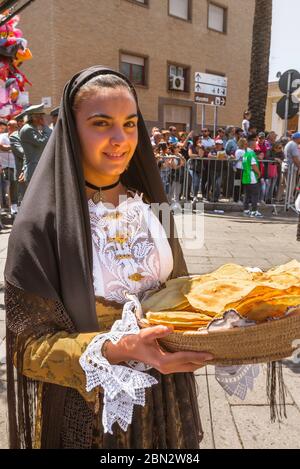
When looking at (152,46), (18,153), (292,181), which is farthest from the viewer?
(152,46)

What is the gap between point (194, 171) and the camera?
1055cm

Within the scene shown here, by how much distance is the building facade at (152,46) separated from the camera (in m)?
15.0

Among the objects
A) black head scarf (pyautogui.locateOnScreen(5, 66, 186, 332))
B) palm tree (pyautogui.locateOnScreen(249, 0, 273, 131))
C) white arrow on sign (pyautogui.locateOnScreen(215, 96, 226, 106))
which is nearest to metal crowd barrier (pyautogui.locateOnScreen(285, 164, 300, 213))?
white arrow on sign (pyautogui.locateOnScreen(215, 96, 226, 106))

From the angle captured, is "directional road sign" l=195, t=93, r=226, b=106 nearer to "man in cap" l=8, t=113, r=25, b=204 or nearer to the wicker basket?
"man in cap" l=8, t=113, r=25, b=204

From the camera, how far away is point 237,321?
1026mm

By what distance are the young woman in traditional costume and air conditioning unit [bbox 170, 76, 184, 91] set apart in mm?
18226

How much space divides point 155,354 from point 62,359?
256 millimetres

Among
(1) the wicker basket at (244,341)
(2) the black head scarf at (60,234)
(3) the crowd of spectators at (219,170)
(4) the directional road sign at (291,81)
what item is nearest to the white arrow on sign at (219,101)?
(3) the crowd of spectators at (219,170)

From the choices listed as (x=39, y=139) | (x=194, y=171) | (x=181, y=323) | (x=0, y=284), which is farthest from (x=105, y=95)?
(x=194, y=171)

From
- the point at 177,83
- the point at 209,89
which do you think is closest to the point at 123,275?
the point at 209,89

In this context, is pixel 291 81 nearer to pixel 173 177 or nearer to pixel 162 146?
pixel 162 146

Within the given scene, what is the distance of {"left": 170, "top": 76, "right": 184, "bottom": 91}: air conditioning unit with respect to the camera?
61.0ft

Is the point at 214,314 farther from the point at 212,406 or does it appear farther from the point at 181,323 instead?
the point at 212,406

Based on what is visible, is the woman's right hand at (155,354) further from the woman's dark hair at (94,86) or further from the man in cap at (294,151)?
the man in cap at (294,151)
